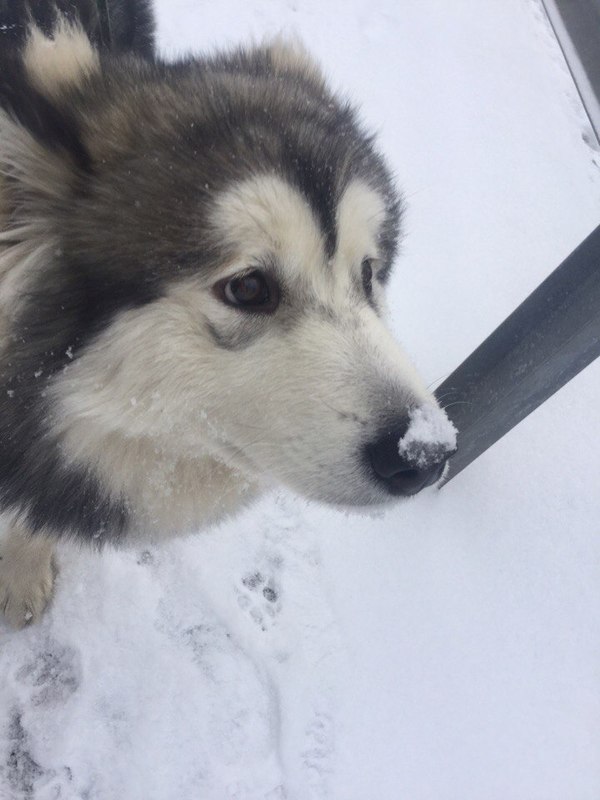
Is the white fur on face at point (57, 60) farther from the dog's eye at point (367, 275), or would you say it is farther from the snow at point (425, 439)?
the snow at point (425, 439)

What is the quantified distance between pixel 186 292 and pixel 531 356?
3.64 ft

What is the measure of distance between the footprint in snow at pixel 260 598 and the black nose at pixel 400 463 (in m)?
1.11

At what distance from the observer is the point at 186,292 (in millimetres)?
1326

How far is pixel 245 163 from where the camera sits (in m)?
1.35

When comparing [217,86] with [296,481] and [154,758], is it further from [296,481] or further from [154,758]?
[154,758]

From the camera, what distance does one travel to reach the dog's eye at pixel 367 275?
1.67m

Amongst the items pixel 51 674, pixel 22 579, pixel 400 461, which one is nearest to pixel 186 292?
pixel 400 461

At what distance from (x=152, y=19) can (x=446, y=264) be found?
178 cm

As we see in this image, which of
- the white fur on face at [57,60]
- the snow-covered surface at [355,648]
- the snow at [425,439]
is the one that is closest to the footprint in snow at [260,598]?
the snow-covered surface at [355,648]

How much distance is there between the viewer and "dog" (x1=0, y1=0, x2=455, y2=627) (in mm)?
1311

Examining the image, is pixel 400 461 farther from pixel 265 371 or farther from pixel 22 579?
pixel 22 579

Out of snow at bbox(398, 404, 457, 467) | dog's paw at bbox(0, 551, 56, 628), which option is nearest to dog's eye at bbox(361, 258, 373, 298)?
snow at bbox(398, 404, 457, 467)

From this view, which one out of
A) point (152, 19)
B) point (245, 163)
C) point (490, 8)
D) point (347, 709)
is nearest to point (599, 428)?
point (347, 709)

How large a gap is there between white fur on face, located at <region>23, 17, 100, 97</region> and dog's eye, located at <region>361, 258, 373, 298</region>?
82 centimetres
